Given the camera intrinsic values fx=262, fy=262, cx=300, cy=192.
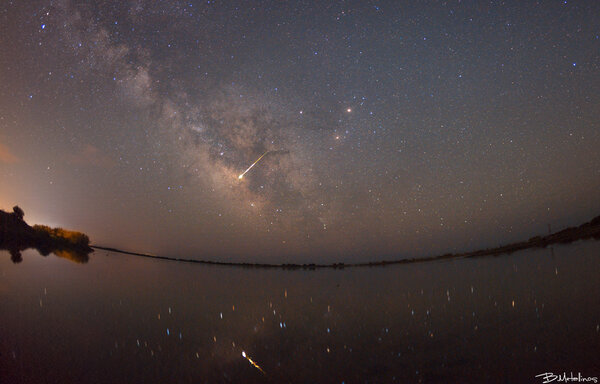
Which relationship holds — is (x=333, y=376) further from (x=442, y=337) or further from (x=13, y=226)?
(x=13, y=226)

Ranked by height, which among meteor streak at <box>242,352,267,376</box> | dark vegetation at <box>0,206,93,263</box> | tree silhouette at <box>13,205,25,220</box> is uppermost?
tree silhouette at <box>13,205,25,220</box>

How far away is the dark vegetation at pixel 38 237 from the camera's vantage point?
113ft

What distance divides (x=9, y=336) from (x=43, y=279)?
873 centimetres

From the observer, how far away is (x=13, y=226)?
133ft

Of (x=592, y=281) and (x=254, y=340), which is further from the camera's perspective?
(x=592, y=281)

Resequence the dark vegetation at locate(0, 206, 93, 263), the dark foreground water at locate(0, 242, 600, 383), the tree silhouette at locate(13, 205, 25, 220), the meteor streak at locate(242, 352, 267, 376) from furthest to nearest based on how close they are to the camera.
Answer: the tree silhouette at locate(13, 205, 25, 220) < the dark vegetation at locate(0, 206, 93, 263) < the meteor streak at locate(242, 352, 267, 376) < the dark foreground water at locate(0, 242, 600, 383)

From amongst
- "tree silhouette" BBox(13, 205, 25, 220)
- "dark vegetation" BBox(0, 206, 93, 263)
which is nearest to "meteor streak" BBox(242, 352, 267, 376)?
"dark vegetation" BBox(0, 206, 93, 263)

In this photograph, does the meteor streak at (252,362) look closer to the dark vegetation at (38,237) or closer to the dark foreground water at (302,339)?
the dark foreground water at (302,339)

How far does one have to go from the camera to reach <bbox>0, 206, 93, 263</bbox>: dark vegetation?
34372 millimetres

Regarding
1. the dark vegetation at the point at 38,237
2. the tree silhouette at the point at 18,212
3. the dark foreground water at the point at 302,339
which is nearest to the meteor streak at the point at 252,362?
the dark foreground water at the point at 302,339

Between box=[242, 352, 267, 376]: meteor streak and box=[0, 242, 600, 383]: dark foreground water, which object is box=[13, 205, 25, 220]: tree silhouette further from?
box=[242, 352, 267, 376]: meteor streak

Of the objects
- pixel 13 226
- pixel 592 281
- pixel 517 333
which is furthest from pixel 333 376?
pixel 13 226

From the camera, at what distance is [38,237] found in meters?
41.0

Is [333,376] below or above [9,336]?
below
